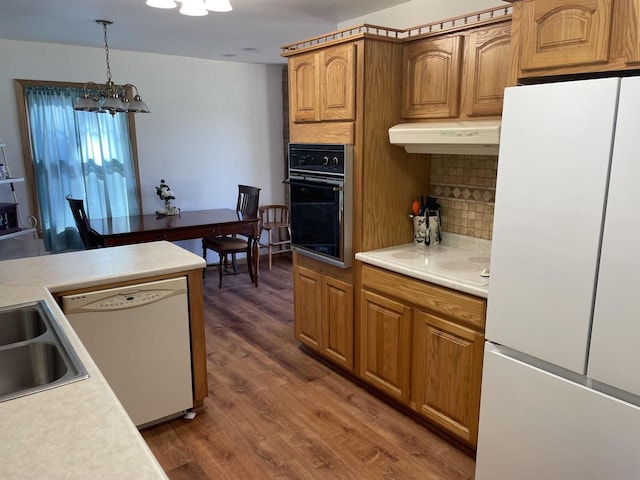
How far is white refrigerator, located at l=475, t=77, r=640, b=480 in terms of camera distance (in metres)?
1.48

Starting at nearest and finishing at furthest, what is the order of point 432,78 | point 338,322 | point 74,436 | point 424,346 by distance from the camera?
point 74,436
point 424,346
point 432,78
point 338,322

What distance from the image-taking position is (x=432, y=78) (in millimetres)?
2576

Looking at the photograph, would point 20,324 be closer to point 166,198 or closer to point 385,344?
point 385,344

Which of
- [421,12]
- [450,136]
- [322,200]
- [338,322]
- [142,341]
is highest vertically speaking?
[421,12]

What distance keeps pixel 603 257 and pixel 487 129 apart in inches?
33.7

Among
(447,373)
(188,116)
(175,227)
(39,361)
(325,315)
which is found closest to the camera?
(39,361)

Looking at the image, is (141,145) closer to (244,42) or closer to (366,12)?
(244,42)

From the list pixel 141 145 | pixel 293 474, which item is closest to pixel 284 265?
pixel 141 145

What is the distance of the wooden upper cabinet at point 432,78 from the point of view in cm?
245

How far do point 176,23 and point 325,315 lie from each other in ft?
8.25

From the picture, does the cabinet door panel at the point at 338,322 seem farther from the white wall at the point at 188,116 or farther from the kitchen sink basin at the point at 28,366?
the white wall at the point at 188,116

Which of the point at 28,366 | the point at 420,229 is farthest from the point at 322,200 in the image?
the point at 28,366

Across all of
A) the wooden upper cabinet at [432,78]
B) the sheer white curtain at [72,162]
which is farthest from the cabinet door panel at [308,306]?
the sheer white curtain at [72,162]

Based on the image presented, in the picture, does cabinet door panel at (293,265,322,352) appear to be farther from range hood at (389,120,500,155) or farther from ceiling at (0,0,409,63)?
ceiling at (0,0,409,63)
